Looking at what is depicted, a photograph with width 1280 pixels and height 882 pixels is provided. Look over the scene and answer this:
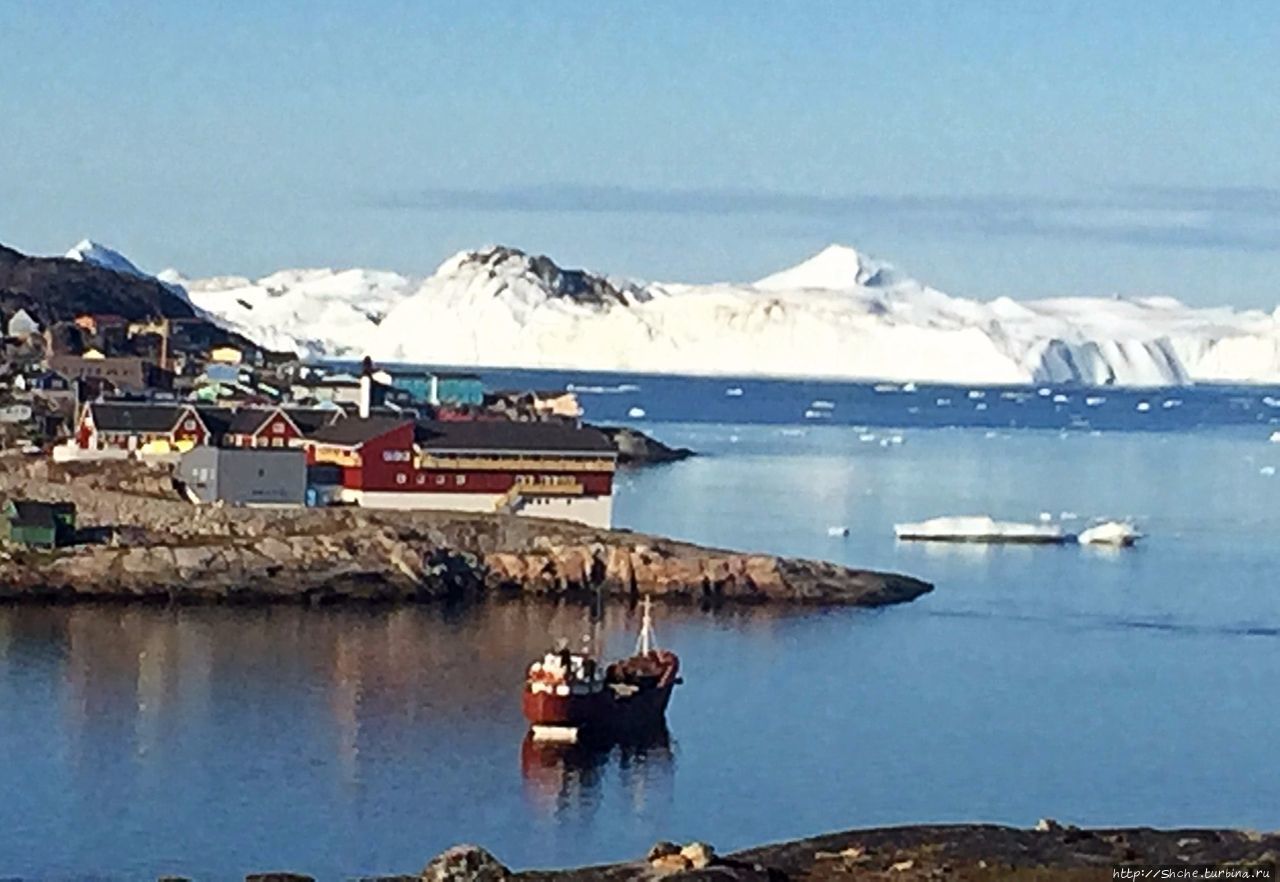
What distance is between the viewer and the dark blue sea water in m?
11.7

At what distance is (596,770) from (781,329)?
77.5 meters

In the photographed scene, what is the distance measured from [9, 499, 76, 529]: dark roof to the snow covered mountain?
64.9m

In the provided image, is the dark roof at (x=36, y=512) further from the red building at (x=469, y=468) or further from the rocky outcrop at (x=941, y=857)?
the rocky outcrop at (x=941, y=857)

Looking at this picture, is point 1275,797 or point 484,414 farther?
point 484,414

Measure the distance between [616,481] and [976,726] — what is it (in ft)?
62.2

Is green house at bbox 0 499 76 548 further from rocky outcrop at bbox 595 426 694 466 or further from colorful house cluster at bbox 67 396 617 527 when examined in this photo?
rocky outcrop at bbox 595 426 694 466

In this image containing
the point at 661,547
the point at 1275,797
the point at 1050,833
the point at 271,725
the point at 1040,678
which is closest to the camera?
the point at 1050,833

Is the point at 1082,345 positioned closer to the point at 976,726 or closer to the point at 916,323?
the point at 916,323

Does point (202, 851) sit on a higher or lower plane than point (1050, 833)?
lower

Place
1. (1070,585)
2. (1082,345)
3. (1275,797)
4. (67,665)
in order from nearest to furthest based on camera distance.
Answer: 1. (1275,797)
2. (67,665)
3. (1070,585)
4. (1082,345)

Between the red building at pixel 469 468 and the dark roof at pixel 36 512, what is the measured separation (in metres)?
2.67

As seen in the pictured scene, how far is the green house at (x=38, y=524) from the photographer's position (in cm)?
1992

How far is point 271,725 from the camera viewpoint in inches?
558

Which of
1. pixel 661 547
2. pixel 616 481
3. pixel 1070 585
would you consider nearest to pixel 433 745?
pixel 661 547
